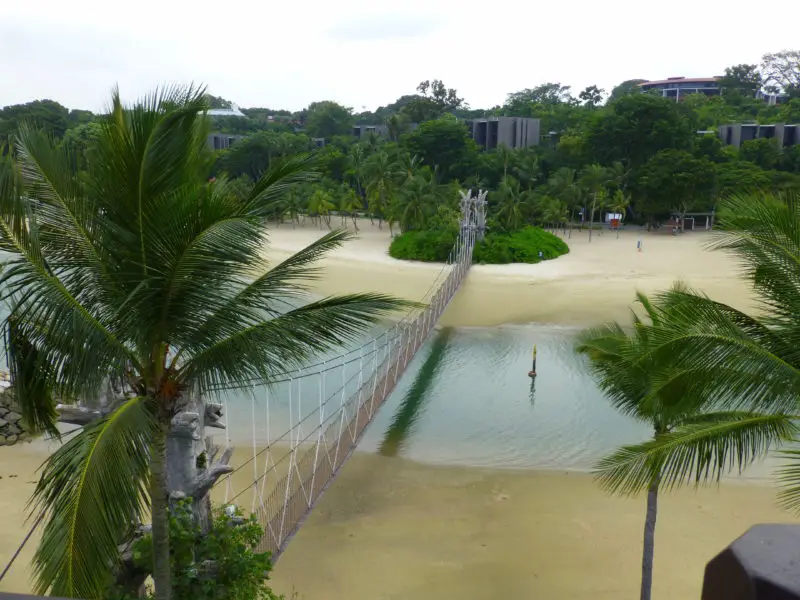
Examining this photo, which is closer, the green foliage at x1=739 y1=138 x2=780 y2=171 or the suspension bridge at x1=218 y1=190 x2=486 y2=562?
the suspension bridge at x1=218 y1=190 x2=486 y2=562

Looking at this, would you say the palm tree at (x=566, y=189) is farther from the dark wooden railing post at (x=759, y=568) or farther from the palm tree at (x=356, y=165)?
the dark wooden railing post at (x=759, y=568)

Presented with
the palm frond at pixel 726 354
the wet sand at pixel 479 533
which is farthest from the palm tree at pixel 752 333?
the wet sand at pixel 479 533

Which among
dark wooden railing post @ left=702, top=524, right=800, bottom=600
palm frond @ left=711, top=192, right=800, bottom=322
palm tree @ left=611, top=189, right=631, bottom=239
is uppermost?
palm frond @ left=711, top=192, right=800, bottom=322

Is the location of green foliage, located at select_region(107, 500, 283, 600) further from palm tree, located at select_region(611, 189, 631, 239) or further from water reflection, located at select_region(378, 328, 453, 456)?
palm tree, located at select_region(611, 189, 631, 239)

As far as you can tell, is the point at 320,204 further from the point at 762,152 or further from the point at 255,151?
the point at 762,152

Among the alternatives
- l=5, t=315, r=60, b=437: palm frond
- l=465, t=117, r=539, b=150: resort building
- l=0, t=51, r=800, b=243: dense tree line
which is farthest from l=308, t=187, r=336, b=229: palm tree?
l=5, t=315, r=60, b=437: palm frond

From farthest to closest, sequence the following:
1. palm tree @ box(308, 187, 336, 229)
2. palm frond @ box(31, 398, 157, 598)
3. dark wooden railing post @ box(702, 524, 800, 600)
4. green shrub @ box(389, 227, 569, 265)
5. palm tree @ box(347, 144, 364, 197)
A: palm tree @ box(347, 144, 364, 197) → palm tree @ box(308, 187, 336, 229) → green shrub @ box(389, 227, 569, 265) → palm frond @ box(31, 398, 157, 598) → dark wooden railing post @ box(702, 524, 800, 600)
